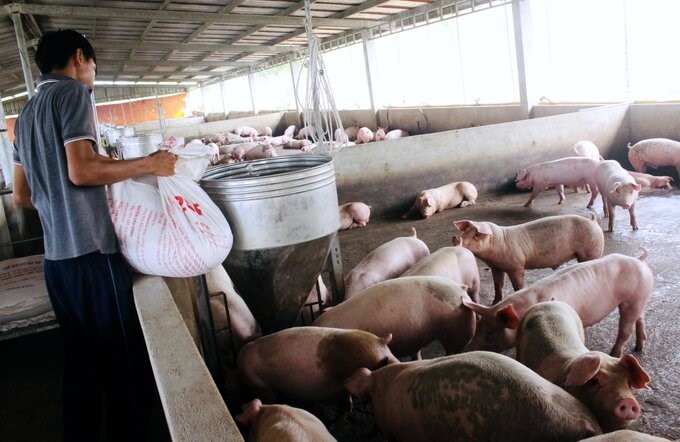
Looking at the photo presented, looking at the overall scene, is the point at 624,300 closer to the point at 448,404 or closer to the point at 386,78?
the point at 448,404

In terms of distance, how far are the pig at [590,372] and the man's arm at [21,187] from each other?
86.9 inches

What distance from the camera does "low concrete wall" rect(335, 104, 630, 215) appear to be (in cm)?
743

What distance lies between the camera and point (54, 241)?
2.06 metres

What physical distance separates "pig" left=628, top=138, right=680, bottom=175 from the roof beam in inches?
308

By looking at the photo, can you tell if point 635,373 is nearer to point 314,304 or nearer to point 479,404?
point 479,404

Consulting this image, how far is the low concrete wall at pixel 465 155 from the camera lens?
24.4ft

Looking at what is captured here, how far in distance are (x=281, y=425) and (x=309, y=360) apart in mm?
697

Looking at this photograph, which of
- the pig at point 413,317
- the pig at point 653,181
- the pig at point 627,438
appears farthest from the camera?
the pig at point 653,181

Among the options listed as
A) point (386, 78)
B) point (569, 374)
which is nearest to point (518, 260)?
point (569, 374)

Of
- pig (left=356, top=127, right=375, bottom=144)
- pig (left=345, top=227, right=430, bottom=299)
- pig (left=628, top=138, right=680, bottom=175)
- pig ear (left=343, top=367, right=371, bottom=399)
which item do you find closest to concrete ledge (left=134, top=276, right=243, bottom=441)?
pig ear (left=343, top=367, right=371, bottom=399)

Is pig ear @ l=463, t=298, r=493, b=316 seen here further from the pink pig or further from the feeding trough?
the pink pig

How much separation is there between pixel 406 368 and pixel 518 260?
206cm

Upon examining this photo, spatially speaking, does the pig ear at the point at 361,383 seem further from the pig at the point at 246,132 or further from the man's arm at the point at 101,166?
the pig at the point at 246,132

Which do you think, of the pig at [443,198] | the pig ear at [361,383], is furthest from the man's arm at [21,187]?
the pig at [443,198]
